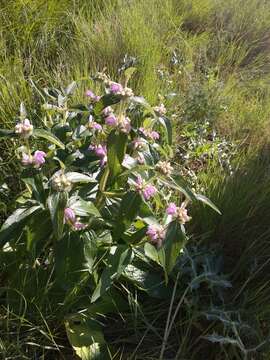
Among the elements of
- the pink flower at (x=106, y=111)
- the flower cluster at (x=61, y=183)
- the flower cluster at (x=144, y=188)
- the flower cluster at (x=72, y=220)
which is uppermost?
the flower cluster at (x=61, y=183)

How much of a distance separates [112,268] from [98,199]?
170 mm

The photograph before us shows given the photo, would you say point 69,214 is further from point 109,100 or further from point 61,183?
point 109,100

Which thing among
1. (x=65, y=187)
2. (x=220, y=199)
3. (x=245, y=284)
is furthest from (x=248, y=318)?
(x=65, y=187)

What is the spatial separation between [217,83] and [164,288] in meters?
1.33

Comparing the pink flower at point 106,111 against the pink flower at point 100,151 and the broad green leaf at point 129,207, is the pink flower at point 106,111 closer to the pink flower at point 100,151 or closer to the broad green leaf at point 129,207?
the pink flower at point 100,151

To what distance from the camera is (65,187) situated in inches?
42.3

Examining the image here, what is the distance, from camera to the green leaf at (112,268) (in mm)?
1240

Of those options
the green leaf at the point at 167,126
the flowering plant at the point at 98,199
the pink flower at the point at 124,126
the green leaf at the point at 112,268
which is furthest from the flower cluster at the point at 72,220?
the green leaf at the point at 167,126

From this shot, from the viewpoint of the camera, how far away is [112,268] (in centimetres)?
124

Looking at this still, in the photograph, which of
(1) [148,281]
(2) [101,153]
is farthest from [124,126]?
(1) [148,281]

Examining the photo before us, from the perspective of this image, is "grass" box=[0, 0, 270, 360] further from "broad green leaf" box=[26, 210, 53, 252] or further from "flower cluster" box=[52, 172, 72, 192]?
"flower cluster" box=[52, 172, 72, 192]

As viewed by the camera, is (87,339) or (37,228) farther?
(87,339)

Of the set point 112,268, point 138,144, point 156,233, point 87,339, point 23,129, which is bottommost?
point 87,339

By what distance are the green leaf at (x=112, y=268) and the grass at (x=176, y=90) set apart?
0.58 ft
